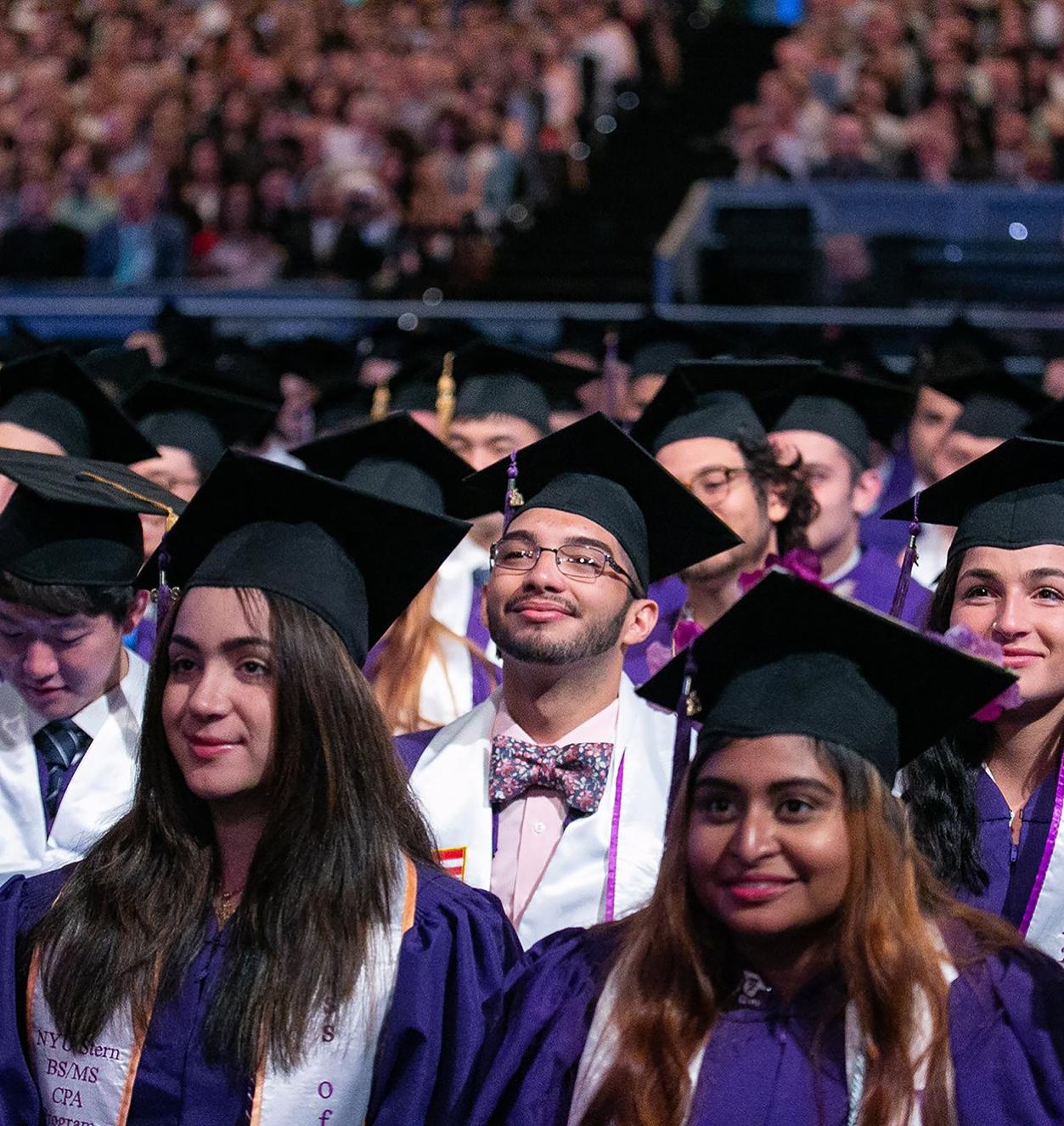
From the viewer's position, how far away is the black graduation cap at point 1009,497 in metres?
3.57

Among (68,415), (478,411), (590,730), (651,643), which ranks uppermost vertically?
(478,411)

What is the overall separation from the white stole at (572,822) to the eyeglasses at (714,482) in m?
1.07

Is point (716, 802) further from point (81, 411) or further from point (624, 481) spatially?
point (81, 411)

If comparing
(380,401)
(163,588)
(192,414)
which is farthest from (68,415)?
(163,588)

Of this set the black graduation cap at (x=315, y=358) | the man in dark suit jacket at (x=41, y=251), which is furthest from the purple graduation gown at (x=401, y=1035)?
the man in dark suit jacket at (x=41, y=251)

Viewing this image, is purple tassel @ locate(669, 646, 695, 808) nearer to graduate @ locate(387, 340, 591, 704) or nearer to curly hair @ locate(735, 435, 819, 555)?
curly hair @ locate(735, 435, 819, 555)

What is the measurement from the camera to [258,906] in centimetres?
292

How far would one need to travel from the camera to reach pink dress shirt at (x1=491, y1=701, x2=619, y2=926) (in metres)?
3.84

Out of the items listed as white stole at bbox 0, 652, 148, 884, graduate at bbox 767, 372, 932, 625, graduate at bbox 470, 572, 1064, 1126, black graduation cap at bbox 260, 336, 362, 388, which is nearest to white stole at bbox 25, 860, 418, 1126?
graduate at bbox 470, 572, 1064, 1126

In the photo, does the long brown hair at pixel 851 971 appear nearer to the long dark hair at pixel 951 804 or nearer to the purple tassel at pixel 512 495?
the long dark hair at pixel 951 804

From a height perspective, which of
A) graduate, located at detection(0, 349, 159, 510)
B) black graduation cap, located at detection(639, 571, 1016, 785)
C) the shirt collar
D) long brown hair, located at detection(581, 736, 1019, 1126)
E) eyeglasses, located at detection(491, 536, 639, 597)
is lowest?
long brown hair, located at detection(581, 736, 1019, 1126)

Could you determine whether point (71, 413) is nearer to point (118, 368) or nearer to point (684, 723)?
point (118, 368)

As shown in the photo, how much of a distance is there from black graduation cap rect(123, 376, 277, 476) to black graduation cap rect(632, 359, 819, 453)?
155 cm

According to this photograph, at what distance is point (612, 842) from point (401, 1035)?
111 cm
